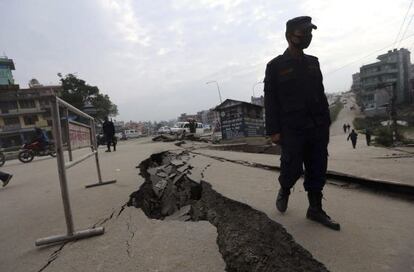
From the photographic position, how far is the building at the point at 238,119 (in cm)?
2466

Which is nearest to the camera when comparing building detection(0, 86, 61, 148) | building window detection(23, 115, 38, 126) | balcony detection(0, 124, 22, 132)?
balcony detection(0, 124, 22, 132)

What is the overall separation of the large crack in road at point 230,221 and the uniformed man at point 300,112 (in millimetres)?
551

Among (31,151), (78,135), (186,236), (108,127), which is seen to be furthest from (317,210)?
(31,151)

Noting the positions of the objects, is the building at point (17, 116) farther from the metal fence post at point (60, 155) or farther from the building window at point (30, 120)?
the metal fence post at point (60, 155)

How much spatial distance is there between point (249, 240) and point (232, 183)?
116 inches

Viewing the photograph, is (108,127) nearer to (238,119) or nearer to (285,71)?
(238,119)

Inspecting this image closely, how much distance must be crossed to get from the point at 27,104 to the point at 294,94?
182ft

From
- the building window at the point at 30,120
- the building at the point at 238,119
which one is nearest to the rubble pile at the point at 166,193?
the building at the point at 238,119

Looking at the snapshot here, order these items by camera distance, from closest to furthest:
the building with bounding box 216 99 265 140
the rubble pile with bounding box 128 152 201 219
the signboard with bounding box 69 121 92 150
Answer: the signboard with bounding box 69 121 92 150
the rubble pile with bounding box 128 152 201 219
the building with bounding box 216 99 265 140

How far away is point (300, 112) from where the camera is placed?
3.10 meters

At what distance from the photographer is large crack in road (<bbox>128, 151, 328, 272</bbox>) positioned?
2.46 m

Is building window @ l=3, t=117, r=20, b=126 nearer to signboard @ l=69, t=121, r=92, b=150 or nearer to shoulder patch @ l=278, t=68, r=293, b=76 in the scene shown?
signboard @ l=69, t=121, r=92, b=150

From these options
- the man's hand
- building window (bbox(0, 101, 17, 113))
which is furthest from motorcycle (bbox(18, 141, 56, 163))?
building window (bbox(0, 101, 17, 113))

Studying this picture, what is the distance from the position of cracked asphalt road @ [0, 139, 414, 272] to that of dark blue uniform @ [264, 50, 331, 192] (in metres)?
0.56
